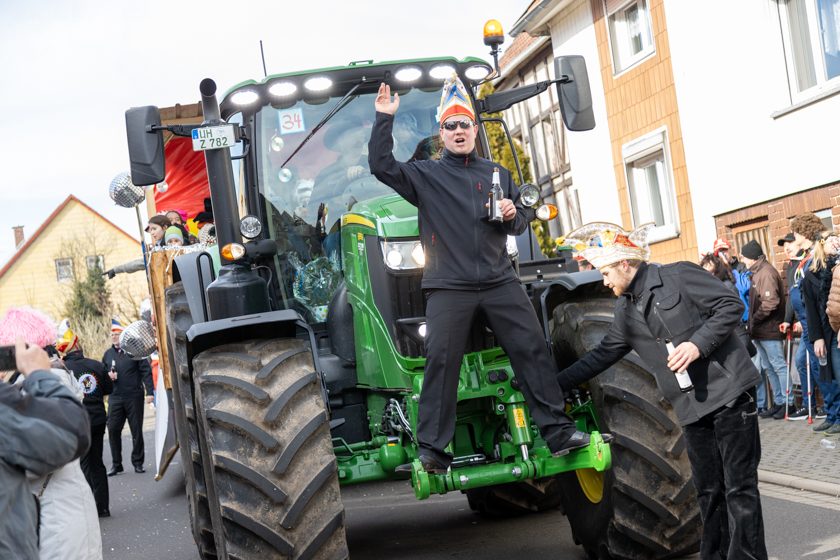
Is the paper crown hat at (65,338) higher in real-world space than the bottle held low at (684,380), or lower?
higher

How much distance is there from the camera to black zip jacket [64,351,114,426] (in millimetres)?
12711

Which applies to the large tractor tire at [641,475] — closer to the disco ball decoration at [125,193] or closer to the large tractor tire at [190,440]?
the large tractor tire at [190,440]

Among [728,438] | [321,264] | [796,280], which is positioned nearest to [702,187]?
[796,280]

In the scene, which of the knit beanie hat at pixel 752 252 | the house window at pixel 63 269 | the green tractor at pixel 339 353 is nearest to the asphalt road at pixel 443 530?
the green tractor at pixel 339 353

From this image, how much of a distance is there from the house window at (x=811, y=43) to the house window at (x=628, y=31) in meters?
4.37

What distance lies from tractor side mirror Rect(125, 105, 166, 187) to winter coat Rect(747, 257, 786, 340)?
7880mm

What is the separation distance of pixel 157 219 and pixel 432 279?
5.89m

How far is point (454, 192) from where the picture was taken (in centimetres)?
611

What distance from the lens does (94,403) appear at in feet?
42.0

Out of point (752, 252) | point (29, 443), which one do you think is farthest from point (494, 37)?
point (752, 252)

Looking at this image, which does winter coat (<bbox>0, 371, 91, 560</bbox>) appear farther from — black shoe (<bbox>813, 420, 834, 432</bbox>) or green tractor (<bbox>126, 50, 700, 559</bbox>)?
black shoe (<bbox>813, 420, 834, 432</bbox>)

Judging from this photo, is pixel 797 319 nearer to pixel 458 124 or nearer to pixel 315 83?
pixel 315 83

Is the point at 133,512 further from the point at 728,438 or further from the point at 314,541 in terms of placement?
the point at 728,438

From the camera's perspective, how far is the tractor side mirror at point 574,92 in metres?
6.95
